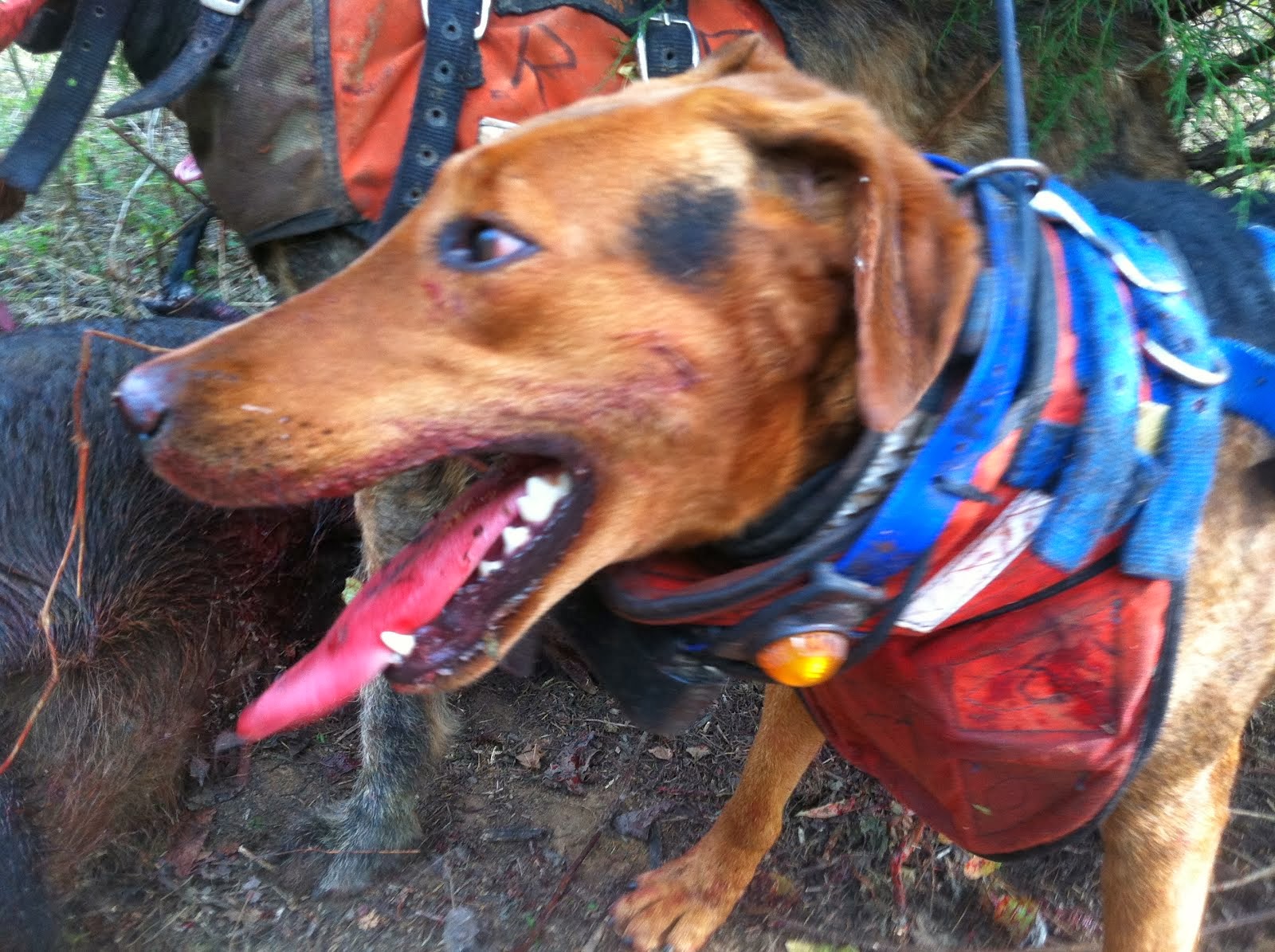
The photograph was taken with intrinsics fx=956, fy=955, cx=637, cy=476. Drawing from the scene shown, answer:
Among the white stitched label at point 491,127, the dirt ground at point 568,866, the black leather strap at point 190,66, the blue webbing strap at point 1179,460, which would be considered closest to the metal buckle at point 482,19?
the white stitched label at point 491,127

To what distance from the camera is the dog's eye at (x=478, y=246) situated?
53.2 inches

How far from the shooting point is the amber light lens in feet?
5.00

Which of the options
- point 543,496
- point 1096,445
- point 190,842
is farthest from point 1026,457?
point 190,842

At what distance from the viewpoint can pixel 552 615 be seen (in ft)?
6.63

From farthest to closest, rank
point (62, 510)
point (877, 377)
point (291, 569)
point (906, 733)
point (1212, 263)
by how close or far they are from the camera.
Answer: point (291, 569) → point (62, 510) → point (906, 733) → point (1212, 263) → point (877, 377)

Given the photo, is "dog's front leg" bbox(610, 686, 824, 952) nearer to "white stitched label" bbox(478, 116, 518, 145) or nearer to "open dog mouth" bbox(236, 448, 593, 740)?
"open dog mouth" bbox(236, 448, 593, 740)

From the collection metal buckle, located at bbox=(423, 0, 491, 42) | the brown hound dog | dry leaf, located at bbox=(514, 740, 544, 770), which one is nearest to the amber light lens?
the brown hound dog

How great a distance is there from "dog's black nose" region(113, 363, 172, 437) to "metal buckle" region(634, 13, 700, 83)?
4.90 feet

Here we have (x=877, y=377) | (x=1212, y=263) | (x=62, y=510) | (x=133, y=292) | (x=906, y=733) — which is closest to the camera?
(x=877, y=377)

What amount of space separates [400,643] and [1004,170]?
1204mm

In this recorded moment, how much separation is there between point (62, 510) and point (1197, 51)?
127 inches

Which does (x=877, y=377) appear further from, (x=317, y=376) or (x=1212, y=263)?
(x=1212, y=263)

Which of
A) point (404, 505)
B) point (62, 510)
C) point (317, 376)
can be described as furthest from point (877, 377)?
point (62, 510)

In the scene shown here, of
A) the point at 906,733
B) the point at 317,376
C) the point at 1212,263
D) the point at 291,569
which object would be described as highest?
the point at 1212,263
